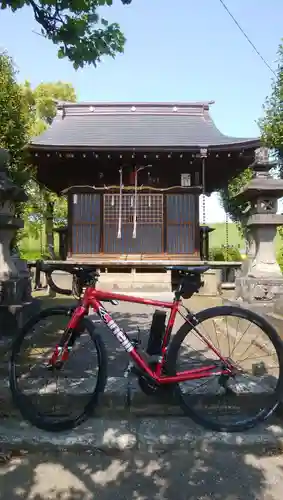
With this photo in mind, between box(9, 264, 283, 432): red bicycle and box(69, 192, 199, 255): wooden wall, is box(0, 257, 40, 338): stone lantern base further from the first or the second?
box(69, 192, 199, 255): wooden wall

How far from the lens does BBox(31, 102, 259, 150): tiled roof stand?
13.6 metres

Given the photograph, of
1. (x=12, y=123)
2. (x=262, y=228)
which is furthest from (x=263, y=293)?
(x=12, y=123)

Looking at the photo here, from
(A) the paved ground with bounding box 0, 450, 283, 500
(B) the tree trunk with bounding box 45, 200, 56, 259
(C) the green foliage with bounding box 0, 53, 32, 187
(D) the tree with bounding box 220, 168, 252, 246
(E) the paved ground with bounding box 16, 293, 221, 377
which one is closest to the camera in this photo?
(A) the paved ground with bounding box 0, 450, 283, 500

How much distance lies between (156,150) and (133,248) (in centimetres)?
370

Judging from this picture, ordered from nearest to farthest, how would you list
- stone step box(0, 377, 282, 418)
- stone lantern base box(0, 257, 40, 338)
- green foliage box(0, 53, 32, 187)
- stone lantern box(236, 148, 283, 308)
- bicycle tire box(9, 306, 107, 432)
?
bicycle tire box(9, 306, 107, 432) → stone step box(0, 377, 282, 418) → stone lantern base box(0, 257, 40, 338) → stone lantern box(236, 148, 283, 308) → green foliage box(0, 53, 32, 187)

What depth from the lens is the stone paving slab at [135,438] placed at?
278 centimetres

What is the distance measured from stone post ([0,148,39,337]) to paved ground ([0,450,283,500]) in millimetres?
2759

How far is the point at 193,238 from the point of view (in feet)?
47.9

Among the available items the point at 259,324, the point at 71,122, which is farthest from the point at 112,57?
the point at 71,122

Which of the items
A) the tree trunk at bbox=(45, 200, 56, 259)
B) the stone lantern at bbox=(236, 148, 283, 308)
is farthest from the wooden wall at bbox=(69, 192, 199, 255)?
the stone lantern at bbox=(236, 148, 283, 308)

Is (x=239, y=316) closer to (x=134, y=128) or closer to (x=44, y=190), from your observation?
(x=134, y=128)

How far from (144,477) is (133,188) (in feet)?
42.2

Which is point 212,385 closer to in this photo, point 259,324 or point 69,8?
point 259,324

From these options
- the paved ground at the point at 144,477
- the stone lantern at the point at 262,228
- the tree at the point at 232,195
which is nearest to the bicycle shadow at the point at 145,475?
the paved ground at the point at 144,477
